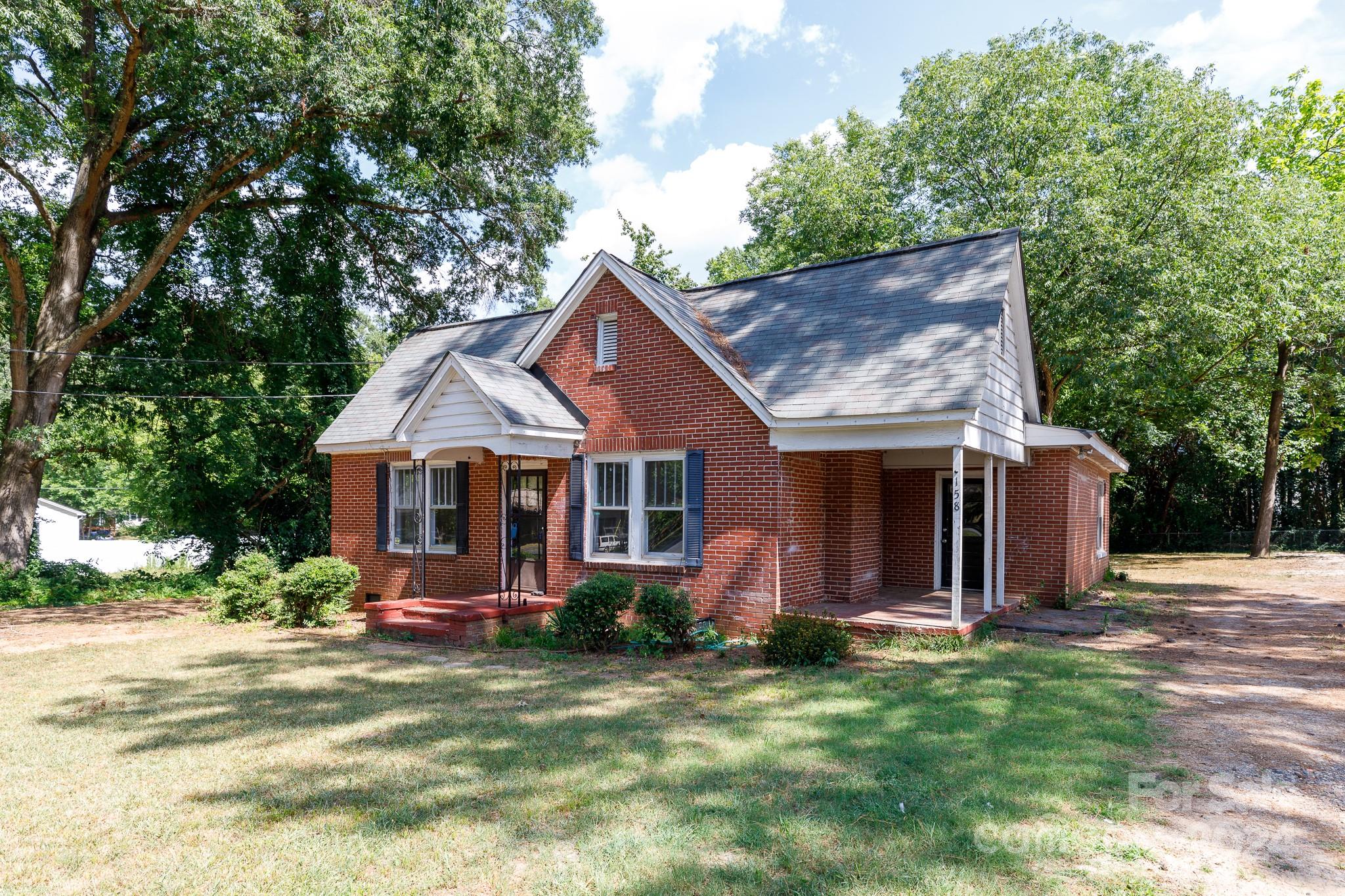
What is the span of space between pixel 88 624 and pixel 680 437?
1105 centimetres

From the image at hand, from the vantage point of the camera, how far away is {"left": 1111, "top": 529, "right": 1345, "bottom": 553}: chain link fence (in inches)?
1150

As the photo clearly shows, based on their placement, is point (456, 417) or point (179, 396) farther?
point (179, 396)

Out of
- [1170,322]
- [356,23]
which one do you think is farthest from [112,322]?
[1170,322]

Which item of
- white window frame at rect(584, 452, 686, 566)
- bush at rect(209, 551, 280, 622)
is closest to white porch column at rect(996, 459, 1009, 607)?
white window frame at rect(584, 452, 686, 566)

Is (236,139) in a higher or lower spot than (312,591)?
higher

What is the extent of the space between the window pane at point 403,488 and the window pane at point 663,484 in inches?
207

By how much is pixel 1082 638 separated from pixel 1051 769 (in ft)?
20.3


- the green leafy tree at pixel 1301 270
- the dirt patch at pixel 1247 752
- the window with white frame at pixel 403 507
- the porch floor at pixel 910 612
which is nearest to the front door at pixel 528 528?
the window with white frame at pixel 403 507

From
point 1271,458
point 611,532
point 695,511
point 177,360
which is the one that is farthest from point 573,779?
point 1271,458

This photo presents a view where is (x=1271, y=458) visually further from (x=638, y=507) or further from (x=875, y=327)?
(x=638, y=507)

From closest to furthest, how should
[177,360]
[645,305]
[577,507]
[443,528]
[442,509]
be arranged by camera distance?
1. [645,305]
2. [577,507]
3. [442,509]
4. [443,528]
5. [177,360]

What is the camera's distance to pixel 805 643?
9.17 meters

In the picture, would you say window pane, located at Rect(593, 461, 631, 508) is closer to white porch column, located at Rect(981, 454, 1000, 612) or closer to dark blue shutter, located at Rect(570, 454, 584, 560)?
dark blue shutter, located at Rect(570, 454, 584, 560)

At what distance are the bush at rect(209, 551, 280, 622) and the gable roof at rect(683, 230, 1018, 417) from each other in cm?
924
